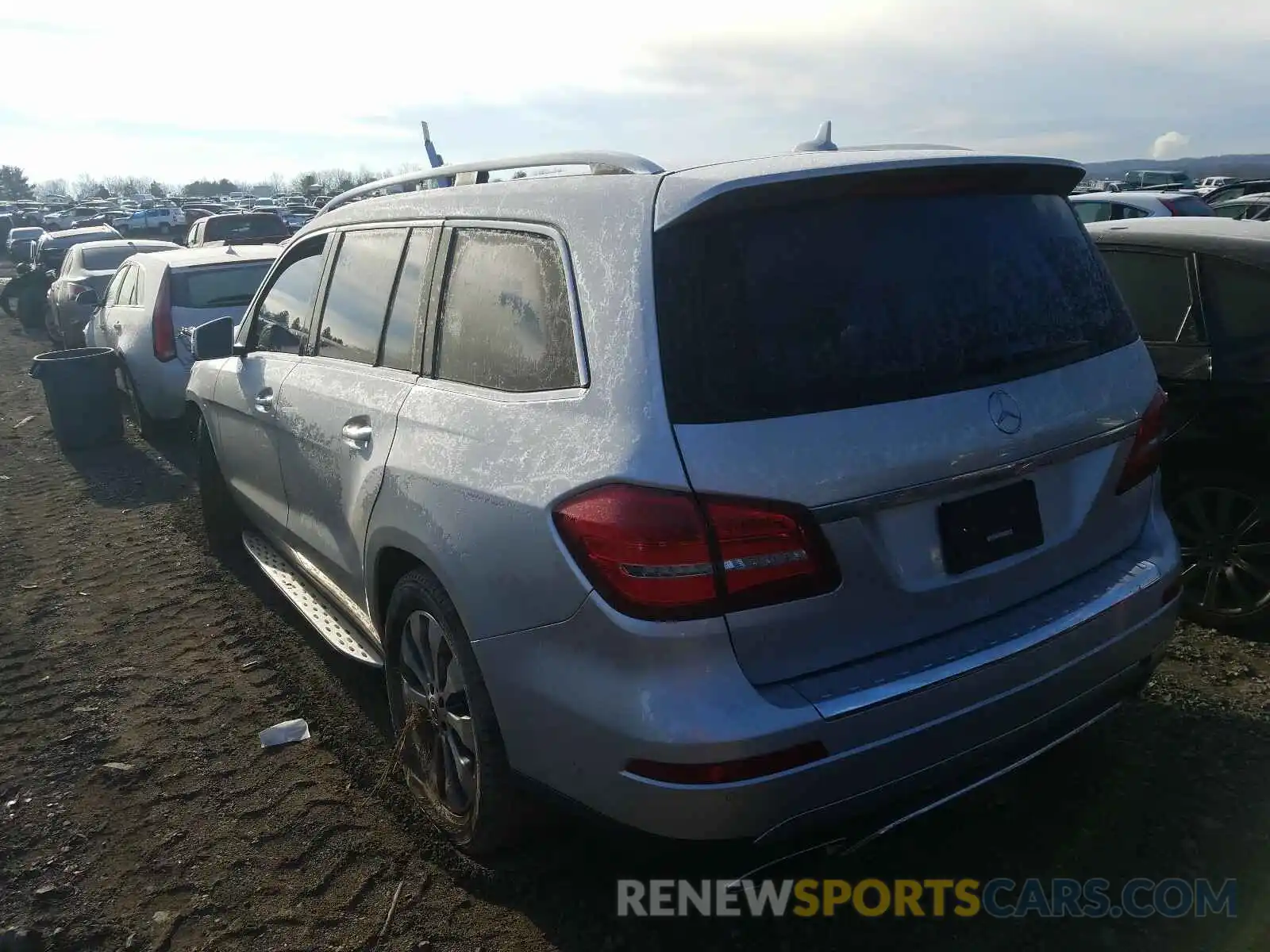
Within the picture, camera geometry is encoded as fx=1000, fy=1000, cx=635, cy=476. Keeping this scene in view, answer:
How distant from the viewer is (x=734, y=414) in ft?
6.83

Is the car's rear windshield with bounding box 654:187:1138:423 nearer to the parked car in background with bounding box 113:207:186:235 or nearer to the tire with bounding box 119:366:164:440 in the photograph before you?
the tire with bounding box 119:366:164:440

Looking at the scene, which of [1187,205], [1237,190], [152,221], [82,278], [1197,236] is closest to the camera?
[1197,236]

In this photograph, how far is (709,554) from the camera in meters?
2.04

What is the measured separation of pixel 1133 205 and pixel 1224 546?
936 cm

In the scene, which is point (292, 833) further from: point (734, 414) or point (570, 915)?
point (734, 414)

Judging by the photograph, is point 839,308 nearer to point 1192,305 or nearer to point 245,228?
point 1192,305

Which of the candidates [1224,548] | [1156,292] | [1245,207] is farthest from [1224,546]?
[1245,207]

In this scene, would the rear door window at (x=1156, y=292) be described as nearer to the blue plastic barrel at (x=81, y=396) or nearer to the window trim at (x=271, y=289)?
the window trim at (x=271, y=289)

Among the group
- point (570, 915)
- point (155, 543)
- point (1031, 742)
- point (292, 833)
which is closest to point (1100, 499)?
point (1031, 742)

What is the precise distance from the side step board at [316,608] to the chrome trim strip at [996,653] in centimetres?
183

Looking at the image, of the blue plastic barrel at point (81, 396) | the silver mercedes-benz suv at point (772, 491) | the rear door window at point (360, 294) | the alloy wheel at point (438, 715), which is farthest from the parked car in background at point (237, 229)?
the silver mercedes-benz suv at point (772, 491)

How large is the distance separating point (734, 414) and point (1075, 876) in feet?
5.74

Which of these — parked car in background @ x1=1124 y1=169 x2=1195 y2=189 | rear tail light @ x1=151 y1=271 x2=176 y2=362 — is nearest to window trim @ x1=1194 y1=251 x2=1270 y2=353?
rear tail light @ x1=151 y1=271 x2=176 y2=362

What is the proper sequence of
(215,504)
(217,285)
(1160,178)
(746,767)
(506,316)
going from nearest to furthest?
(746,767) → (506,316) → (215,504) → (217,285) → (1160,178)
